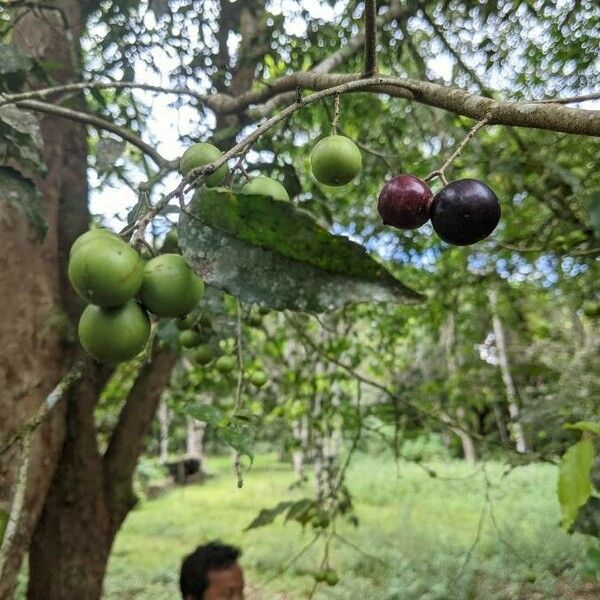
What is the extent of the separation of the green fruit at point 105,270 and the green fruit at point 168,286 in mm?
30

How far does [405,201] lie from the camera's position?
3.27 feet

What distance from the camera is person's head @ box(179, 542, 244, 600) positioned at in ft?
8.88

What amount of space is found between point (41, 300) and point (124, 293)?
179 cm

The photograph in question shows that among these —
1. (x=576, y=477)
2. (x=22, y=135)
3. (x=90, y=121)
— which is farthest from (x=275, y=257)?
(x=576, y=477)

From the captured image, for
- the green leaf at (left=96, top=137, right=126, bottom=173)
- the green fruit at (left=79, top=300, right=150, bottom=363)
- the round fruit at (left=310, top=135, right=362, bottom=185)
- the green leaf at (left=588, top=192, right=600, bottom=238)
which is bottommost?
the green fruit at (left=79, top=300, right=150, bottom=363)

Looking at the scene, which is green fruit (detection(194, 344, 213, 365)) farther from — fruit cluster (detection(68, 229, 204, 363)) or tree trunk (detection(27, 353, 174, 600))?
fruit cluster (detection(68, 229, 204, 363))

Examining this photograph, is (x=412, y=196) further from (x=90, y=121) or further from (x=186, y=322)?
(x=186, y=322)

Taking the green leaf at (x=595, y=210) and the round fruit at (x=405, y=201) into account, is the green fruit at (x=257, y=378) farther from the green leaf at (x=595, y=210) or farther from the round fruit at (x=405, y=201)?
the round fruit at (x=405, y=201)

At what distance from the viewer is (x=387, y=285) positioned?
0.76 meters

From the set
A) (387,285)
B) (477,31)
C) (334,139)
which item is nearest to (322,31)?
(477,31)

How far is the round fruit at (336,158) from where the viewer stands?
3.70 ft

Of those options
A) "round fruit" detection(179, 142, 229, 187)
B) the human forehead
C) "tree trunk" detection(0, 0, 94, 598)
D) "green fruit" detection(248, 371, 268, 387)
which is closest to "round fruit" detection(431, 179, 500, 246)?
"round fruit" detection(179, 142, 229, 187)

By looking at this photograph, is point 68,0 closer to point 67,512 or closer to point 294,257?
point 67,512

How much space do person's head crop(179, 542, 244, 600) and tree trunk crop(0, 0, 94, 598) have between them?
2.69 ft
